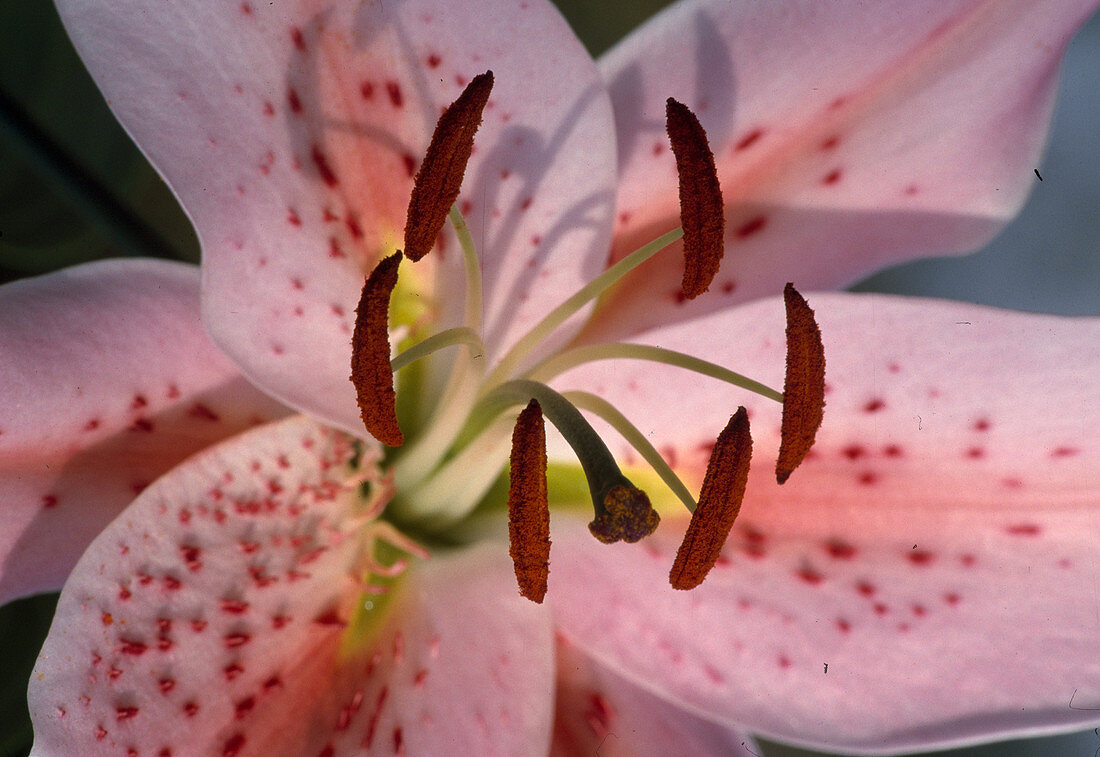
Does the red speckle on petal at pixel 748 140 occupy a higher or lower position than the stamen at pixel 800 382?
higher

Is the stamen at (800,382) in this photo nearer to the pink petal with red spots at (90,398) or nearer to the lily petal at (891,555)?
the lily petal at (891,555)

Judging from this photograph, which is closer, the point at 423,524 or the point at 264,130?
the point at 264,130


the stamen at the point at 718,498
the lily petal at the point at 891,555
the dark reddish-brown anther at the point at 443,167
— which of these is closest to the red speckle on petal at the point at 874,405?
the lily petal at the point at 891,555

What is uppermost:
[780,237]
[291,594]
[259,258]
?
[780,237]

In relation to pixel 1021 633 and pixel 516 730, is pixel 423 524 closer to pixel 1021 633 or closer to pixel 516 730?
pixel 516 730

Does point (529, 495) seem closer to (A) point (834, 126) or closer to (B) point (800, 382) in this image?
(B) point (800, 382)

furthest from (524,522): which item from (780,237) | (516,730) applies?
(780,237)

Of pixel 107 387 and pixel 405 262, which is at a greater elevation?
pixel 405 262
